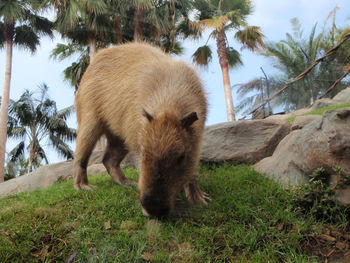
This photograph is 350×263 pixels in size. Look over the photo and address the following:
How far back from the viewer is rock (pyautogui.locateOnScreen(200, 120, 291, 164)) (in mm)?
4656

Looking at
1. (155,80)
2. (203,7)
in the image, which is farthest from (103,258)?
(203,7)

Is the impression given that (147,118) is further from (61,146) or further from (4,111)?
(61,146)

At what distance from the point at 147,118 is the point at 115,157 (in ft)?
6.43

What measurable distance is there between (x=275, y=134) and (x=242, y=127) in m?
0.57

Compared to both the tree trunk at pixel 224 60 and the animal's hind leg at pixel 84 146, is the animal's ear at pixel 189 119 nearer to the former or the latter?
the animal's hind leg at pixel 84 146

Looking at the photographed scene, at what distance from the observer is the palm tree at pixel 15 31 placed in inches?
583

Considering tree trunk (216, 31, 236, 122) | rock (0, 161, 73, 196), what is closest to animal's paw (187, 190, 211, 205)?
rock (0, 161, 73, 196)

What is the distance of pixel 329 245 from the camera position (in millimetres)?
2311

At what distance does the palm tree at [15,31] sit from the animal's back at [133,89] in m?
13.0

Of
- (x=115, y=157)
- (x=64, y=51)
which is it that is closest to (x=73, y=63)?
(x=64, y=51)

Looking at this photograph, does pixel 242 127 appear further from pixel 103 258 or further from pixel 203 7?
pixel 203 7

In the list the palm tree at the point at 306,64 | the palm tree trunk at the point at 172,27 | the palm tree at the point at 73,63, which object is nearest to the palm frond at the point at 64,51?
the palm tree at the point at 73,63

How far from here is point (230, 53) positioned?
19.3m

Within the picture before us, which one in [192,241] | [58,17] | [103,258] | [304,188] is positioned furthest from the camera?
[58,17]
